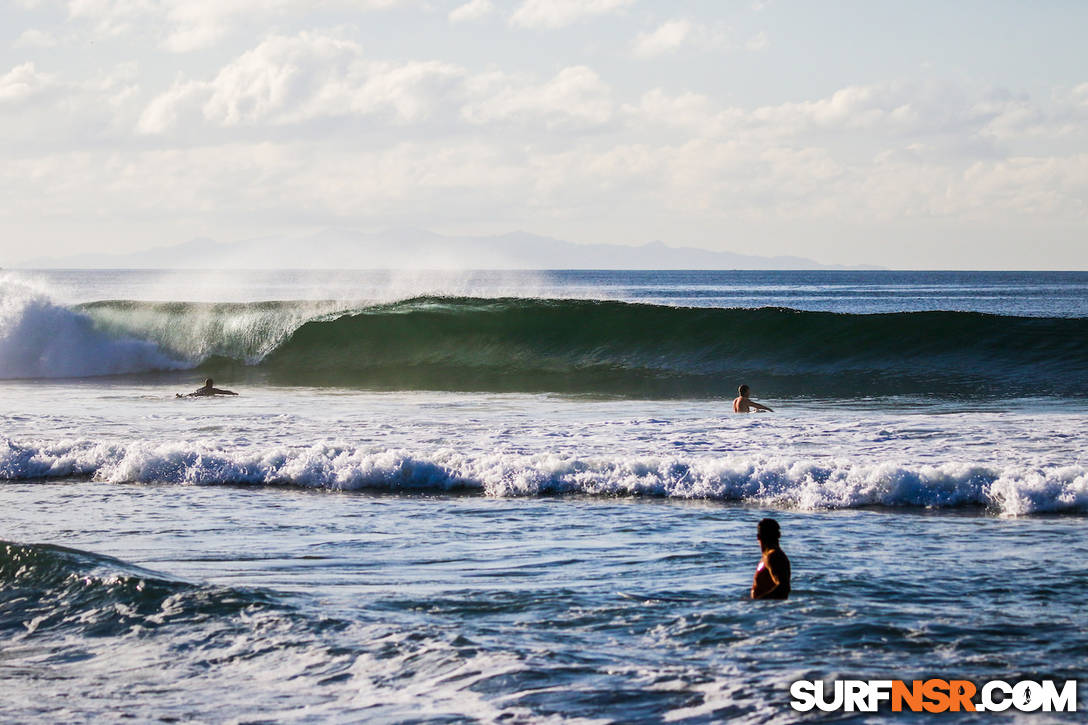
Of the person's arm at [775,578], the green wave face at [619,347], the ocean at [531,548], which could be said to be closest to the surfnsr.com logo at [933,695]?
the ocean at [531,548]

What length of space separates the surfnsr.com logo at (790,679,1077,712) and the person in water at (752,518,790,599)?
1248 millimetres

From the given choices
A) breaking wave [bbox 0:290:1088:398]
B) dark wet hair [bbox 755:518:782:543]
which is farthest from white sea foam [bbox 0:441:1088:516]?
breaking wave [bbox 0:290:1088:398]

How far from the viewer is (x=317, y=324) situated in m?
28.5

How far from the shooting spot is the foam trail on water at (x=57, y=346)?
26.3m

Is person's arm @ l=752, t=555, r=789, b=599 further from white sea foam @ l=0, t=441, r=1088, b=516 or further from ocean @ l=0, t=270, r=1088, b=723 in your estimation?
white sea foam @ l=0, t=441, r=1088, b=516

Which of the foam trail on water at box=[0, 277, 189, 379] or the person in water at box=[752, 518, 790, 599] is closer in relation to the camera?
the person in water at box=[752, 518, 790, 599]

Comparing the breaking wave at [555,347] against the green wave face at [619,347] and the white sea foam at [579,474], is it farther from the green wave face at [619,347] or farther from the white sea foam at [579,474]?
the white sea foam at [579,474]

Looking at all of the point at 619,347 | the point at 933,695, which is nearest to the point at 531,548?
the point at 933,695

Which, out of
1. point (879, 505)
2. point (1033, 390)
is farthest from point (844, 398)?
point (879, 505)

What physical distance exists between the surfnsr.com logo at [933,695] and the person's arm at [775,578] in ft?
4.09

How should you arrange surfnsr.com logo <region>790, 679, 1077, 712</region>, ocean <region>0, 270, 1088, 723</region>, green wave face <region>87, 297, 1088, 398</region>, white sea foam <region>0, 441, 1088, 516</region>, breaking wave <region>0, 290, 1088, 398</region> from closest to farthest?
surfnsr.com logo <region>790, 679, 1077, 712</region>
ocean <region>0, 270, 1088, 723</region>
white sea foam <region>0, 441, 1088, 516</region>
green wave face <region>87, 297, 1088, 398</region>
breaking wave <region>0, 290, 1088, 398</region>

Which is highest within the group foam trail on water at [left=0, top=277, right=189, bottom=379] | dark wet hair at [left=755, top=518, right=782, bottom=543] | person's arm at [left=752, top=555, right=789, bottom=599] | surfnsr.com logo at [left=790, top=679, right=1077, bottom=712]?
foam trail on water at [left=0, top=277, right=189, bottom=379]

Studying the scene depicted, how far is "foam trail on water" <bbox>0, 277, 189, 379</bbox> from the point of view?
86.4 feet

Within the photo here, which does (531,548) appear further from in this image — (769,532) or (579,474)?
(579,474)
